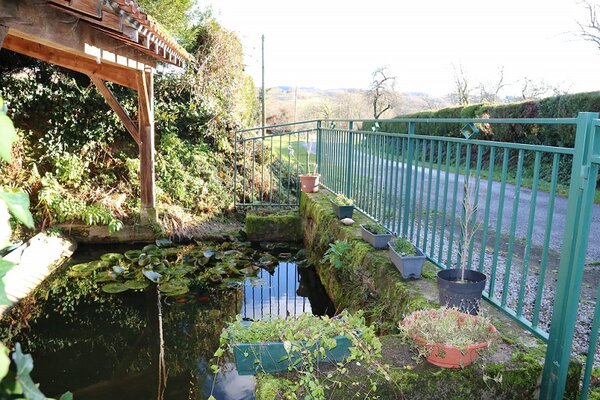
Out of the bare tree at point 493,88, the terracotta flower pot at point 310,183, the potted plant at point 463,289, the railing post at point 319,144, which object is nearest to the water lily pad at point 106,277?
the terracotta flower pot at point 310,183

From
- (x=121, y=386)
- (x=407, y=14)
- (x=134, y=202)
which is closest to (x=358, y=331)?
(x=121, y=386)

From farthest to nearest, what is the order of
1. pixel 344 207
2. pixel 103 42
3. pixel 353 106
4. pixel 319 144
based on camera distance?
pixel 353 106, pixel 319 144, pixel 344 207, pixel 103 42

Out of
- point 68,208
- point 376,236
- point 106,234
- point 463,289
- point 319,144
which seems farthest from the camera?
point 319,144

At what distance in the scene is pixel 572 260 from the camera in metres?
1.79

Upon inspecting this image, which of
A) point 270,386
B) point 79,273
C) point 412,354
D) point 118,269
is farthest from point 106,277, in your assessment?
point 412,354

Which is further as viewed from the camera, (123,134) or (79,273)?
(123,134)

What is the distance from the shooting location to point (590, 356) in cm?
171

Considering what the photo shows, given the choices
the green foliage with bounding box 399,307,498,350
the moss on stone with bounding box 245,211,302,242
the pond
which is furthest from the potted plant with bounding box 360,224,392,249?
the moss on stone with bounding box 245,211,302,242

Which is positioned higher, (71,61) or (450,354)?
(71,61)

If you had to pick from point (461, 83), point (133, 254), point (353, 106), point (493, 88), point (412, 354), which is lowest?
point (133, 254)

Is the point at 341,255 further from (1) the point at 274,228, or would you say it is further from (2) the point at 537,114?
(2) the point at 537,114

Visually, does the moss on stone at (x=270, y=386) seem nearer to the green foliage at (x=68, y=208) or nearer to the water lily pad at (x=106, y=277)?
the water lily pad at (x=106, y=277)

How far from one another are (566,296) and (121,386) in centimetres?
284

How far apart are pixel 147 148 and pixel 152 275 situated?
236 cm
